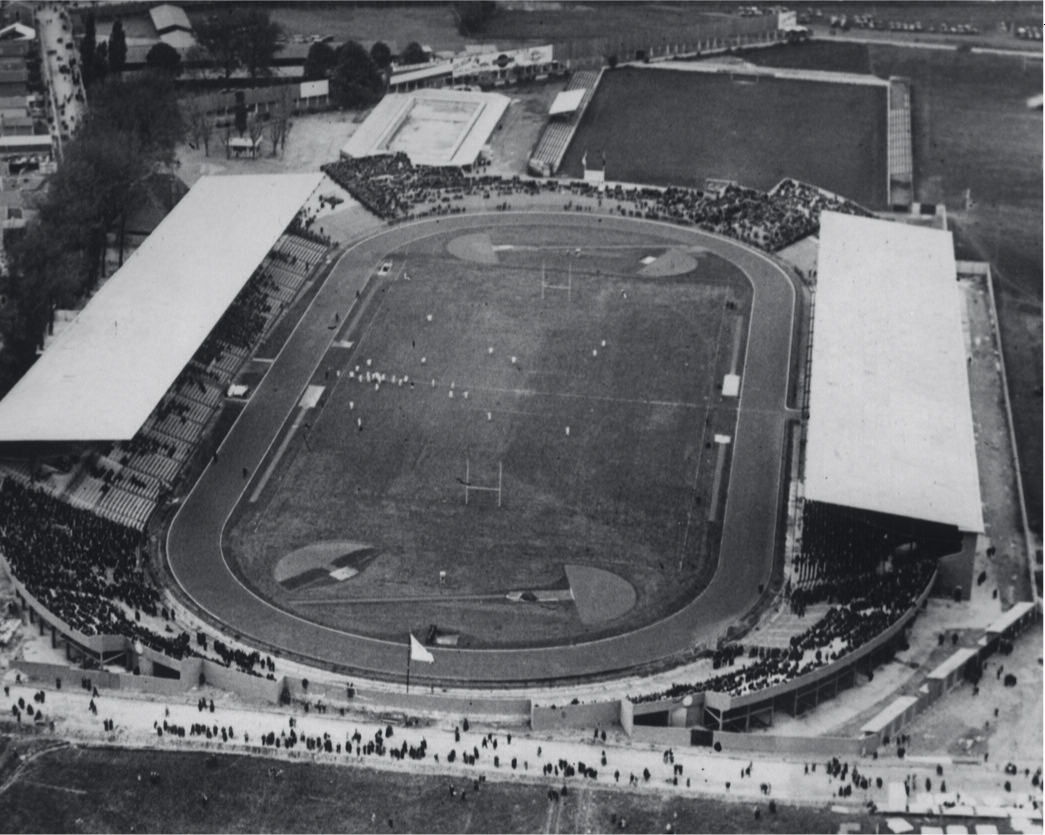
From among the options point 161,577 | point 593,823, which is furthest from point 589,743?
point 161,577

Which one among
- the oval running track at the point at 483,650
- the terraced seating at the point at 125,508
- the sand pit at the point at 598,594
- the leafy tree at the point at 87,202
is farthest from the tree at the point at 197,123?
the sand pit at the point at 598,594

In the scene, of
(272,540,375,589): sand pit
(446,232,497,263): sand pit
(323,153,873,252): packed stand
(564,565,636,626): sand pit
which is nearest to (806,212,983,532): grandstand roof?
(564,565,636,626): sand pit

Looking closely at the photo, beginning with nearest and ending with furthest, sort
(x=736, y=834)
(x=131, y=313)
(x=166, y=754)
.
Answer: (x=736, y=834)
(x=166, y=754)
(x=131, y=313)

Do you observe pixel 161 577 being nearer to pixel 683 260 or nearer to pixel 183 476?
pixel 183 476

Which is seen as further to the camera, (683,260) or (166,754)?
(683,260)

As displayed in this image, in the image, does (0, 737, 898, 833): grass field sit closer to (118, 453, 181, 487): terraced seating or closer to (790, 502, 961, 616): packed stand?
(790, 502, 961, 616): packed stand

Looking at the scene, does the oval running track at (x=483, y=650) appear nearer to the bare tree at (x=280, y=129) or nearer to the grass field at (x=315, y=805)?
the grass field at (x=315, y=805)

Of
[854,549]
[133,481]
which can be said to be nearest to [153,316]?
[133,481]
